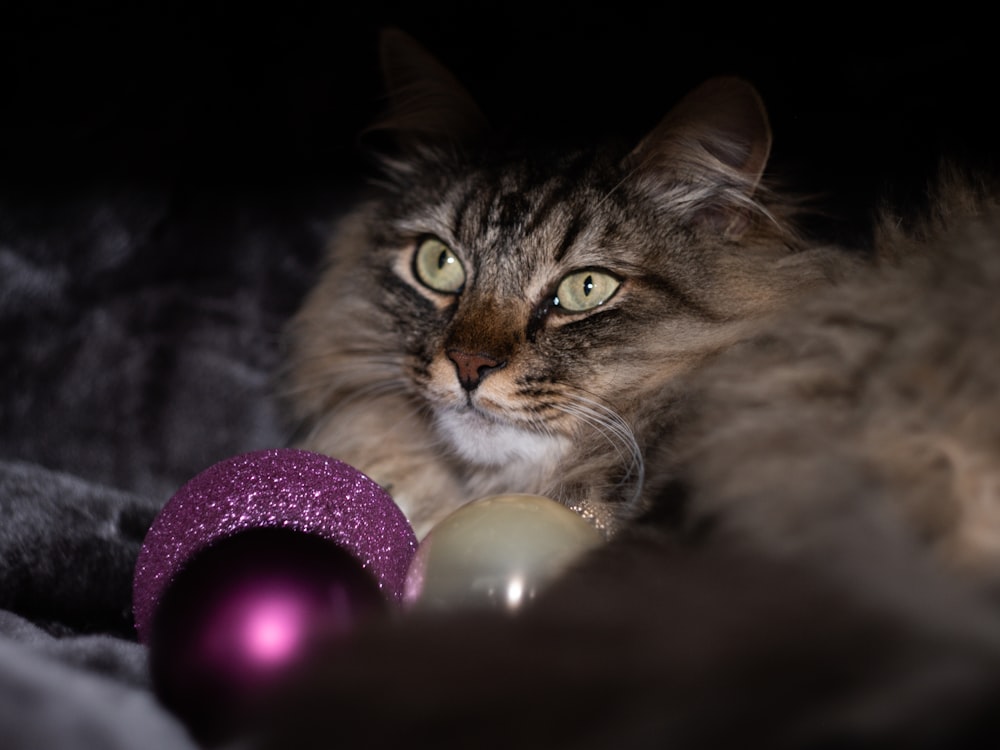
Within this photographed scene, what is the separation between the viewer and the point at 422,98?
4.96ft

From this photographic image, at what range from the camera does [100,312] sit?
1.62 m

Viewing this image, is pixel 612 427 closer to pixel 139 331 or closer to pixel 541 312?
pixel 541 312

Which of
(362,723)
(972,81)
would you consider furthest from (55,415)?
(972,81)

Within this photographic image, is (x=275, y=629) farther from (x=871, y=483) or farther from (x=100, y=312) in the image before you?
(x=100, y=312)

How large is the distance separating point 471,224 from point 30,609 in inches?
32.3

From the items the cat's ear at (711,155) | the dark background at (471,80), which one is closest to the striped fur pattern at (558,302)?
the cat's ear at (711,155)

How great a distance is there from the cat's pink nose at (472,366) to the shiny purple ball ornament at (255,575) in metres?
0.19

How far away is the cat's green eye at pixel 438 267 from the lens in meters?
1.36

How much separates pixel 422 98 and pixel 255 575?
91cm

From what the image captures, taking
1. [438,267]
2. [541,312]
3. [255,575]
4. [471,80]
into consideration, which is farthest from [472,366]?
[471,80]

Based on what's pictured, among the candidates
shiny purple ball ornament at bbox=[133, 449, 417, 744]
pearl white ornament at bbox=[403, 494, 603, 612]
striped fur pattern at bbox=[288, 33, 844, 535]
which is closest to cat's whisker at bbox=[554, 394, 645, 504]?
striped fur pattern at bbox=[288, 33, 844, 535]

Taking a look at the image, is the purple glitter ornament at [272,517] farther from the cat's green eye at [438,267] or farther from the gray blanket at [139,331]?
the cat's green eye at [438,267]

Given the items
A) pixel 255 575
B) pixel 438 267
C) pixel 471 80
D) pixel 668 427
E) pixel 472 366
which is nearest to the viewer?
pixel 255 575

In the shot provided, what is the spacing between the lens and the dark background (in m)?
1.35
